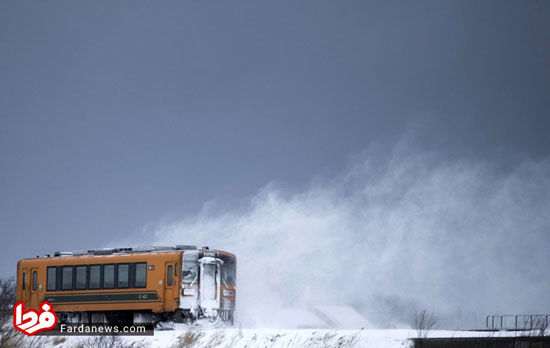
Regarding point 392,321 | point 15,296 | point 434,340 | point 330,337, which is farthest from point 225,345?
point 392,321

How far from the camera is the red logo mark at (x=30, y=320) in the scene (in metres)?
23.5

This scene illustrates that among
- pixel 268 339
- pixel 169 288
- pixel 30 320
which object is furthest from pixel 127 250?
pixel 268 339

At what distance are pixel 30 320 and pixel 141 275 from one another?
16.6 ft

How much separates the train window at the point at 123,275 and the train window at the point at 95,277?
956 mm

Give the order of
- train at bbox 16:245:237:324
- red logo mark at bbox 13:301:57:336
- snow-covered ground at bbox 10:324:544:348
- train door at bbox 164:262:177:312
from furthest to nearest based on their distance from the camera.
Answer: train at bbox 16:245:237:324, train door at bbox 164:262:177:312, red logo mark at bbox 13:301:57:336, snow-covered ground at bbox 10:324:544:348

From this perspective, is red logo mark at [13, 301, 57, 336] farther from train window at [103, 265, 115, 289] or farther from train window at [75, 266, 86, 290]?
train window at [103, 265, 115, 289]

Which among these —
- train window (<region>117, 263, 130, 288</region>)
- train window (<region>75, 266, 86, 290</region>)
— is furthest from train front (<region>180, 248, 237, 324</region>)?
train window (<region>75, 266, 86, 290</region>)

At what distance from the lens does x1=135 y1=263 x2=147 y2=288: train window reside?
96.7 ft

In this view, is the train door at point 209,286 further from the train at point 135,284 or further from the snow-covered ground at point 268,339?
the snow-covered ground at point 268,339

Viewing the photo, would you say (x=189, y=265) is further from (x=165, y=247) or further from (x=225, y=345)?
(x=225, y=345)

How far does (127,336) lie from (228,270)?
7.65m

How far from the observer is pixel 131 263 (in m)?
29.9

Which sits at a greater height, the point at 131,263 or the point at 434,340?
the point at 131,263

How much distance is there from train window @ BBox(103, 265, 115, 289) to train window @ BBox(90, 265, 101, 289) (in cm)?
25
